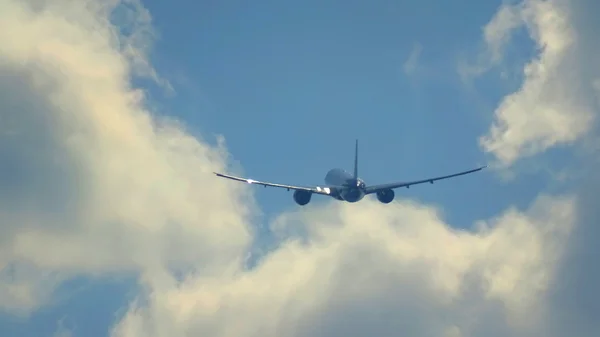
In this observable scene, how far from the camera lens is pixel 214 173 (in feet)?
650

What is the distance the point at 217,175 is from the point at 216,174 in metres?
0.28

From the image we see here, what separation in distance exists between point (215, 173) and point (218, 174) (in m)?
1.14

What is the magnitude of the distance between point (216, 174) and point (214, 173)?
0.64 m

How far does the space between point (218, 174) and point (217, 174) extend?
524mm

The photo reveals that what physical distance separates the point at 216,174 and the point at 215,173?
30 cm

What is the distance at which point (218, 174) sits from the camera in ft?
655

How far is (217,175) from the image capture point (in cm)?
19862

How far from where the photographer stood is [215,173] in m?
198

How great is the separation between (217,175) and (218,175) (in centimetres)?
64

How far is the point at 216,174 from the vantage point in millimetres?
198625

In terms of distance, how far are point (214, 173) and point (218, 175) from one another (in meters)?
1.38

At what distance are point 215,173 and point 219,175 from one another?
58.3 inches

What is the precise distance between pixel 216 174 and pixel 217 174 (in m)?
0.41

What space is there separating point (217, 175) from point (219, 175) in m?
1.17
